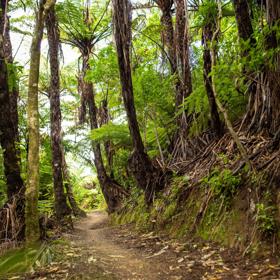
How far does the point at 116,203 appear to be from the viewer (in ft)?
35.8

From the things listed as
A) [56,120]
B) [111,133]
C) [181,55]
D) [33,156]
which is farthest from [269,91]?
[56,120]

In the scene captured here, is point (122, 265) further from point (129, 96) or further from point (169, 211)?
point (129, 96)

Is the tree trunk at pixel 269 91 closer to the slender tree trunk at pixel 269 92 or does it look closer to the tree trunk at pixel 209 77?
the slender tree trunk at pixel 269 92

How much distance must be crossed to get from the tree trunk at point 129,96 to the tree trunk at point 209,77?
5.05 ft

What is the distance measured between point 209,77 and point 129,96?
1.63m

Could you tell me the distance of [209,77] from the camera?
17.1 ft

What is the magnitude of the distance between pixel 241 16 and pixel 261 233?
3.27 meters

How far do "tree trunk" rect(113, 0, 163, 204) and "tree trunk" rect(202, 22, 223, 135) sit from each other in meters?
1.54

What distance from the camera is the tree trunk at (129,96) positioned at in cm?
589

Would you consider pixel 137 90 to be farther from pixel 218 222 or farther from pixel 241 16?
pixel 218 222

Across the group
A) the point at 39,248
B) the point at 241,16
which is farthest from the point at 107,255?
the point at 241,16

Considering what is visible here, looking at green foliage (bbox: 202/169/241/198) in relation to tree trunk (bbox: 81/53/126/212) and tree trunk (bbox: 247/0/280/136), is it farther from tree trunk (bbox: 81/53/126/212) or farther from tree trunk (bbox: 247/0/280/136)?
tree trunk (bbox: 81/53/126/212)

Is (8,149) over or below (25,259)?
over

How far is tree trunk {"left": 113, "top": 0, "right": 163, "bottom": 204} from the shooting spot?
589cm
